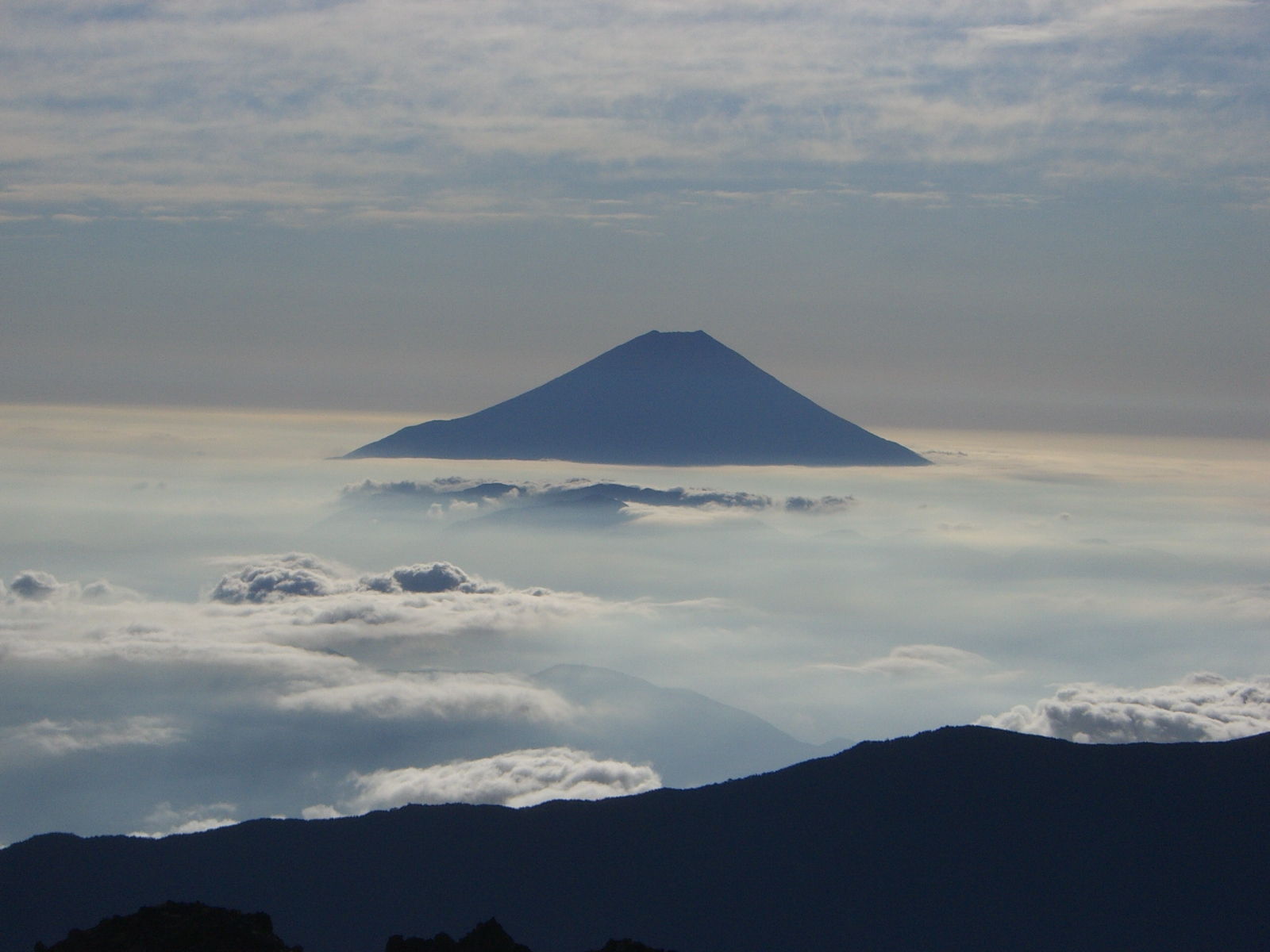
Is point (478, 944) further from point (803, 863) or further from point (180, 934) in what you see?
point (803, 863)

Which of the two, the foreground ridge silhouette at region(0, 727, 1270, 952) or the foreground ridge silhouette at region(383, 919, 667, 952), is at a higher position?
the foreground ridge silhouette at region(383, 919, 667, 952)

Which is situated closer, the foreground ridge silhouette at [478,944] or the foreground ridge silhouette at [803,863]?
the foreground ridge silhouette at [478,944]

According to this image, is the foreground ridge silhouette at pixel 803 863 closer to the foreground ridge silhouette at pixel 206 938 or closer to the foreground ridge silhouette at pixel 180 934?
the foreground ridge silhouette at pixel 206 938

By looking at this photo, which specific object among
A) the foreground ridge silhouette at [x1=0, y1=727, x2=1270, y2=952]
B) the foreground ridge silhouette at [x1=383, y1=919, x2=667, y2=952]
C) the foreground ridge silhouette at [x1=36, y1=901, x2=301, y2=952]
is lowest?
the foreground ridge silhouette at [x1=0, y1=727, x2=1270, y2=952]

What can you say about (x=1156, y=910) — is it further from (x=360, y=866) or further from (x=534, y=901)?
(x=360, y=866)

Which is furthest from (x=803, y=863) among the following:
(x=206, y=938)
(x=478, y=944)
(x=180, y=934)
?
(x=180, y=934)

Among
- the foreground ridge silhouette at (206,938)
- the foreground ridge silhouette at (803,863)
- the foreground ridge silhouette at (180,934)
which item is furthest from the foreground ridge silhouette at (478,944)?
the foreground ridge silhouette at (803,863)

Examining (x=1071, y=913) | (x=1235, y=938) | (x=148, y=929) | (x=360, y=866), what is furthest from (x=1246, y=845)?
(x=148, y=929)

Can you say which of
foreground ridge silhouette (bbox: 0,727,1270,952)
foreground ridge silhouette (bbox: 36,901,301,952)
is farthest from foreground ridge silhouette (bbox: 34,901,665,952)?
foreground ridge silhouette (bbox: 0,727,1270,952)

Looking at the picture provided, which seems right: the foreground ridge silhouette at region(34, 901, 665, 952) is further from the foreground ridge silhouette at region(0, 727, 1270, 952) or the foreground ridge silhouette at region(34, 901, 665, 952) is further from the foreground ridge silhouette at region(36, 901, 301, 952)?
the foreground ridge silhouette at region(0, 727, 1270, 952)
